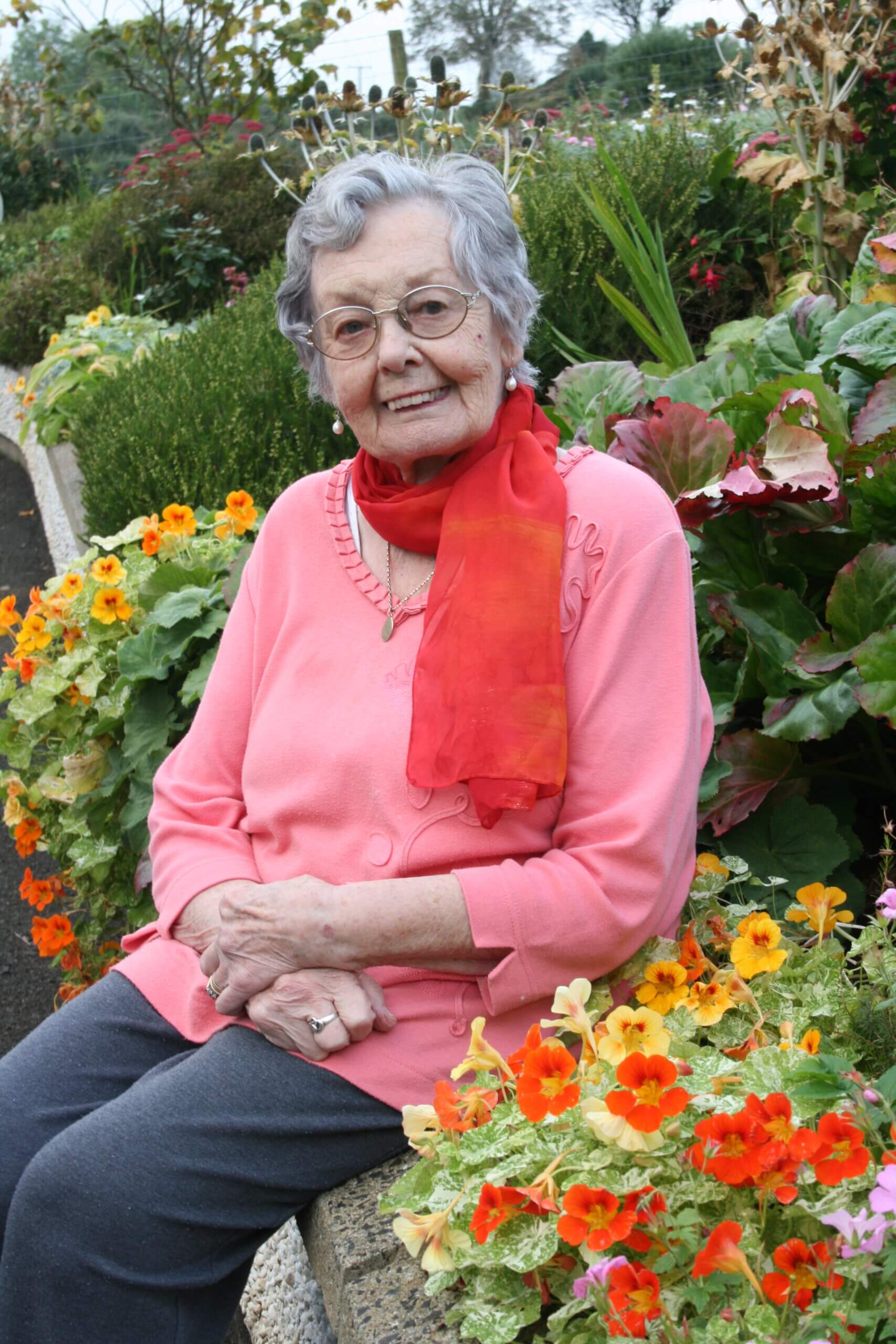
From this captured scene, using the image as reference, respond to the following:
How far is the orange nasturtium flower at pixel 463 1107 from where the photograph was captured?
1394mm

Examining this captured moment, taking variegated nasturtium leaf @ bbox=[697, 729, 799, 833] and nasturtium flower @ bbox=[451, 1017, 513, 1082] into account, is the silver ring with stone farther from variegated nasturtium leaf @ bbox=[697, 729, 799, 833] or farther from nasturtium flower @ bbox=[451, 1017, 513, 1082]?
variegated nasturtium leaf @ bbox=[697, 729, 799, 833]

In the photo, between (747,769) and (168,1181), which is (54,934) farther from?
(747,769)

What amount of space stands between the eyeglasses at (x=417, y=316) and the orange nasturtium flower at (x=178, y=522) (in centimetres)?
140

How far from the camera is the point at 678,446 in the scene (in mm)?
2414

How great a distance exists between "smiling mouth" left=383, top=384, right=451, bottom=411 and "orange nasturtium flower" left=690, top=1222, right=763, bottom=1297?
1.27 m

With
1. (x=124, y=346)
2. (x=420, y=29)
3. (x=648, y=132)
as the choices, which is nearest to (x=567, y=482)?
(x=648, y=132)

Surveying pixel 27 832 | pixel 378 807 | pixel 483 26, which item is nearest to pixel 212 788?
pixel 378 807

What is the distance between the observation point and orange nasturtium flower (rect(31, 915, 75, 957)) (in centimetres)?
327

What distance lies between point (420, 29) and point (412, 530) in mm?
27603

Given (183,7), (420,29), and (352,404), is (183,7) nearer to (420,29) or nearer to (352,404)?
(352,404)

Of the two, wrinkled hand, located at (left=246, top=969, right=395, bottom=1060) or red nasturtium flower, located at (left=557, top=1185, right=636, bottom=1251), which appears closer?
red nasturtium flower, located at (left=557, top=1185, right=636, bottom=1251)

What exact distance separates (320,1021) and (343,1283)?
324mm

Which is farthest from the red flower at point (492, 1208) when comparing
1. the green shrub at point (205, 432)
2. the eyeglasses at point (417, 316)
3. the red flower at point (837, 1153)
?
the green shrub at point (205, 432)

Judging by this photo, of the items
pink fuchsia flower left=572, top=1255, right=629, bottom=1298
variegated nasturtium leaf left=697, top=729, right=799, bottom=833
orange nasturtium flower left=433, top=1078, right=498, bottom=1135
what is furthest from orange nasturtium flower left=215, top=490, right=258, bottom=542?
pink fuchsia flower left=572, top=1255, right=629, bottom=1298
